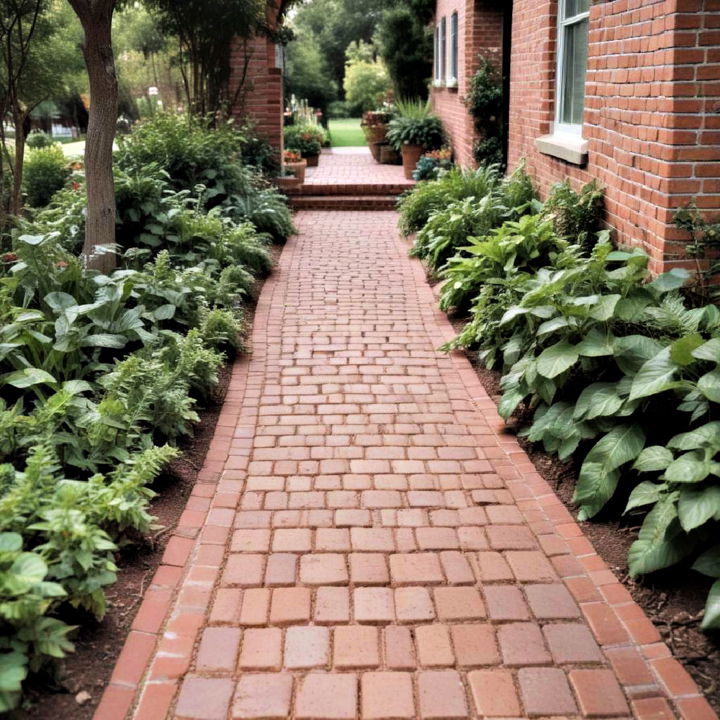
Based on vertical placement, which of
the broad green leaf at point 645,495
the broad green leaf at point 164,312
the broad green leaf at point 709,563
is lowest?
the broad green leaf at point 709,563

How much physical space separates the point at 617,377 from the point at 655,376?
592 millimetres

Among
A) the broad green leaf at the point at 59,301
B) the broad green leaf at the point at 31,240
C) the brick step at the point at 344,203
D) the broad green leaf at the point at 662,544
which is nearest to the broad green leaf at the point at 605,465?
the broad green leaf at the point at 662,544

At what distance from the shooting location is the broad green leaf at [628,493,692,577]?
308cm

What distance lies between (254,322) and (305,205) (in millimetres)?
6466

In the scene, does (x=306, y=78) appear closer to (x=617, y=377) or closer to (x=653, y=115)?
(x=653, y=115)

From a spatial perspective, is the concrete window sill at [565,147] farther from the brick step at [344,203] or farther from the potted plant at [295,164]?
→ the potted plant at [295,164]

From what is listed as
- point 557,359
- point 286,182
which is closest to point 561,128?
point 557,359

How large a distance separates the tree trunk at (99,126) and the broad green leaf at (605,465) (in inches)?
144

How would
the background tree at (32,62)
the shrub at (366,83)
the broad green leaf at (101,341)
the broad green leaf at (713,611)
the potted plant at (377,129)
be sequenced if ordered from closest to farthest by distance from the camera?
the broad green leaf at (713,611) → the broad green leaf at (101,341) → the background tree at (32,62) → the potted plant at (377,129) → the shrub at (366,83)

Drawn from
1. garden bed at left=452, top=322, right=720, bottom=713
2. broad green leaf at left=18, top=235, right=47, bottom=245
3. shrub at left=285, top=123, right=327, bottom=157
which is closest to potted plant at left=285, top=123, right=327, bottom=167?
shrub at left=285, top=123, right=327, bottom=157

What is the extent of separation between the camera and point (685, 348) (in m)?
3.42

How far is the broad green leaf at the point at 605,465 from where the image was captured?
3.54m

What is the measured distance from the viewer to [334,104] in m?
40.5

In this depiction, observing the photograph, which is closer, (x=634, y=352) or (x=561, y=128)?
(x=634, y=352)
